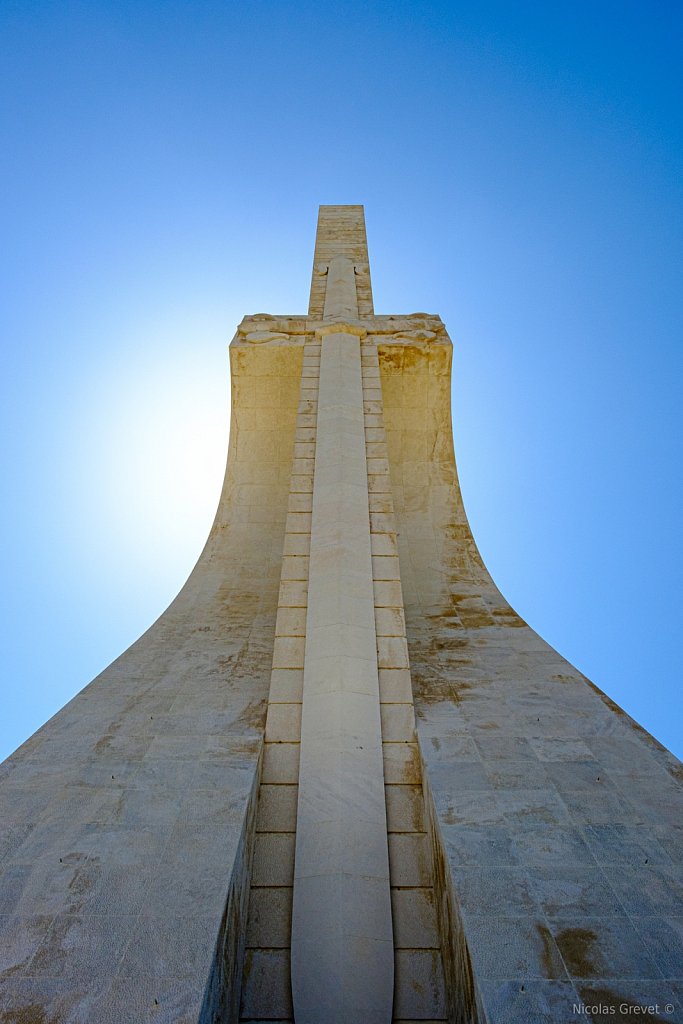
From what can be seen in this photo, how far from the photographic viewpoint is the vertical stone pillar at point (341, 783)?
390cm

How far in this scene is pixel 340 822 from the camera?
4.61m

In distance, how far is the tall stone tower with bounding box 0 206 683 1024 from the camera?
10.6 ft

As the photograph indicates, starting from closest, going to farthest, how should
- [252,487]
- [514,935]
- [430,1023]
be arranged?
[514,935] → [430,1023] → [252,487]

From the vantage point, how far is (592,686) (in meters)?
6.30

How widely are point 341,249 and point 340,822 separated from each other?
12335mm

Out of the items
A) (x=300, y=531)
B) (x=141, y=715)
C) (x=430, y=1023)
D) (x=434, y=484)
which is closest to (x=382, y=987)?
(x=430, y=1023)

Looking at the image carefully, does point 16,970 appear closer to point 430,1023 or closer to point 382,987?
point 382,987

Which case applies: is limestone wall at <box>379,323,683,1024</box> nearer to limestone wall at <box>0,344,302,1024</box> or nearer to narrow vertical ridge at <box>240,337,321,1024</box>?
Answer: narrow vertical ridge at <box>240,337,321,1024</box>

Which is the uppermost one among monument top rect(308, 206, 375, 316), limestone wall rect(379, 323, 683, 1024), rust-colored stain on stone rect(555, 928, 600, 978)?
monument top rect(308, 206, 375, 316)

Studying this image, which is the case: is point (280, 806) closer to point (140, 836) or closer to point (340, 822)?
point (340, 822)

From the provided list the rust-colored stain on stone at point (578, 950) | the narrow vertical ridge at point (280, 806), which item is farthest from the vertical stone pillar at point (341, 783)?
the rust-colored stain on stone at point (578, 950)

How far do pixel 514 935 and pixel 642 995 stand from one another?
617 mm

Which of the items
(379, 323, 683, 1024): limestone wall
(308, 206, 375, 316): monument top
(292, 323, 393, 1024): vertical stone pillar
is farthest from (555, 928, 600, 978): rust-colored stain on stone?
(308, 206, 375, 316): monument top

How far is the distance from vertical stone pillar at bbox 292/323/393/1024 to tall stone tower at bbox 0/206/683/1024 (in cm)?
2
